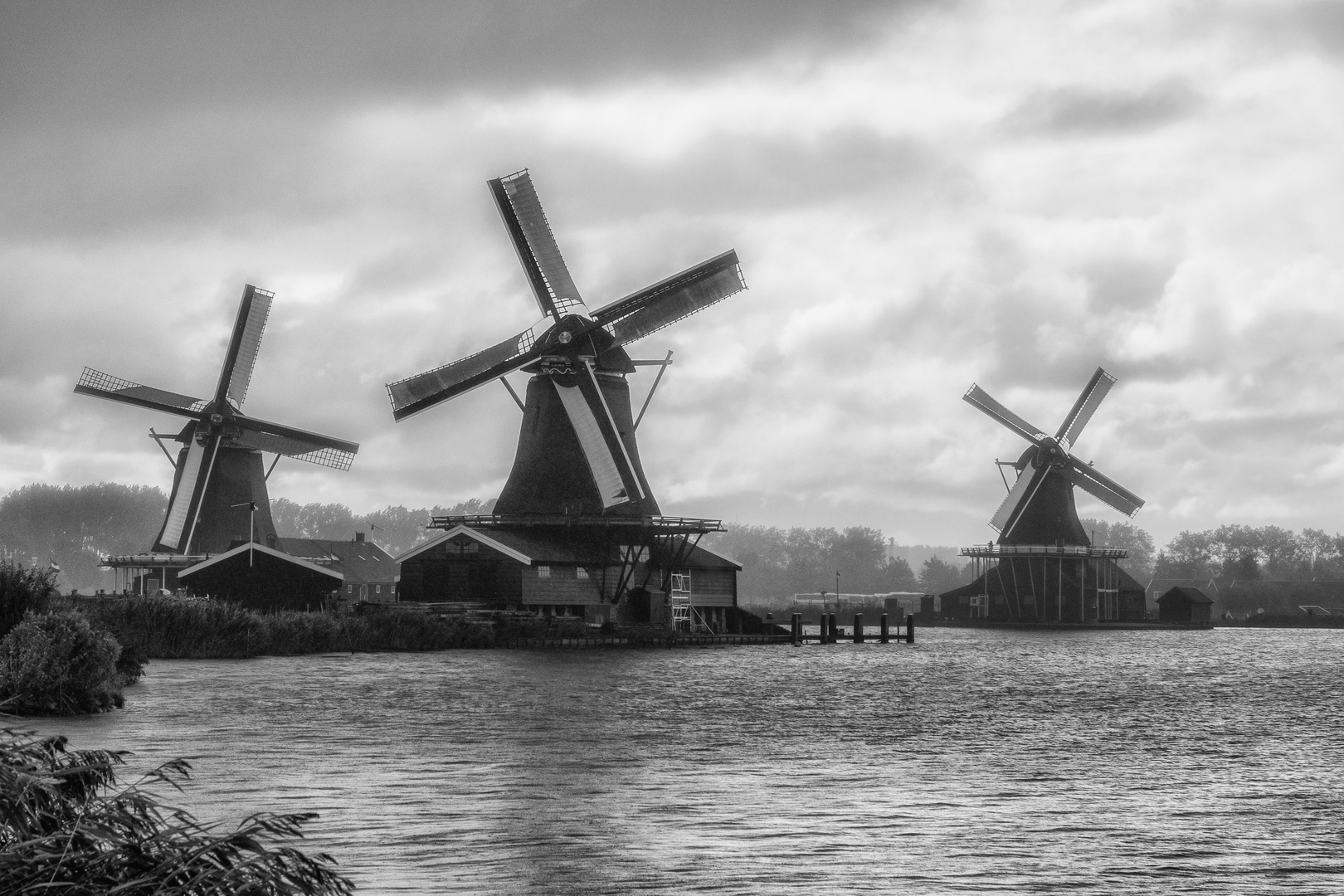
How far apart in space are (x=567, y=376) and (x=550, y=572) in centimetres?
752

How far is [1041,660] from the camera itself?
58344 millimetres

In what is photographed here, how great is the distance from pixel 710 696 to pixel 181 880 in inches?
1183

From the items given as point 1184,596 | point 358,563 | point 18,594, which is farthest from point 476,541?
point 1184,596

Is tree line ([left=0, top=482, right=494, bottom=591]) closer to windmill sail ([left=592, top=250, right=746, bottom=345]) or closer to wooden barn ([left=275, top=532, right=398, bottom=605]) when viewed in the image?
wooden barn ([left=275, top=532, right=398, bottom=605])

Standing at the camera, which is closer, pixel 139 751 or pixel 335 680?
pixel 139 751

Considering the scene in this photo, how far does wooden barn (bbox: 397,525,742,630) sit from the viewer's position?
55812 millimetres

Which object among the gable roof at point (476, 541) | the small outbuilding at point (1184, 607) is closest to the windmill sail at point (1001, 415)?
the small outbuilding at point (1184, 607)

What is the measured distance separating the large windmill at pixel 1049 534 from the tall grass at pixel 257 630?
157 feet

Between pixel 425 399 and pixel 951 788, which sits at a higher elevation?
pixel 425 399

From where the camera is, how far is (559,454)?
56.7 meters

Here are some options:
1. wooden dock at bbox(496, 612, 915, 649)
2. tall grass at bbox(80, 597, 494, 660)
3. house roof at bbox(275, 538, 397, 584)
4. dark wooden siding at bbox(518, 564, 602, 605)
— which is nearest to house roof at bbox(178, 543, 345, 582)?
tall grass at bbox(80, 597, 494, 660)

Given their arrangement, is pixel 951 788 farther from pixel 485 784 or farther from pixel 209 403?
pixel 209 403

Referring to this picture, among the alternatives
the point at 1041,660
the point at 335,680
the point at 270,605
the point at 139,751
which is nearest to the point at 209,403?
the point at 270,605

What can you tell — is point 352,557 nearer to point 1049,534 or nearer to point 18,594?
point 1049,534
